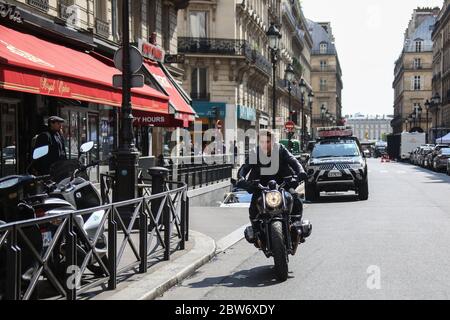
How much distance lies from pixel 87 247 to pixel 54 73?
18.9 feet

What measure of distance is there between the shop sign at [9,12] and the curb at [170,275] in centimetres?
562

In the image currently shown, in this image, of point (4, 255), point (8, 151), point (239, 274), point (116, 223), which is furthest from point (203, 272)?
point (8, 151)

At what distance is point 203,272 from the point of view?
8664mm

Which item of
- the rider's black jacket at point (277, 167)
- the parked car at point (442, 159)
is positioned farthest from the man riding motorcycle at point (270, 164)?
the parked car at point (442, 159)

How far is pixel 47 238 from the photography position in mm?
5816

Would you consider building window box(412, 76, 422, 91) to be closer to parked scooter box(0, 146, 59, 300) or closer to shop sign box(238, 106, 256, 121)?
shop sign box(238, 106, 256, 121)

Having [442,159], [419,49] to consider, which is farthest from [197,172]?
[419,49]

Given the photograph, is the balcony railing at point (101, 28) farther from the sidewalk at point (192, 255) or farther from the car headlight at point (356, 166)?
the car headlight at point (356, 166)

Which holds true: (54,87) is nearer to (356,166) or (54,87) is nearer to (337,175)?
(337,175)

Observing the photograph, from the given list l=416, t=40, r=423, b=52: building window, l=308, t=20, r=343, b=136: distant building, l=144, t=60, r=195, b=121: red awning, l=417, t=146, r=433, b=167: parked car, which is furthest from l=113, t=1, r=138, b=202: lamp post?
l=308, t=20, r=343, b=136: distant building

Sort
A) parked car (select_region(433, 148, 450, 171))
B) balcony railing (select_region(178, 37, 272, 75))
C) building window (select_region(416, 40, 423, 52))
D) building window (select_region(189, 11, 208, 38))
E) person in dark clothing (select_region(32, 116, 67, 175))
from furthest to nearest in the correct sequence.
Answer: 1. building window (select_region(416, 40, 423, 52))
2. building window (select_region(189, 11, 208, 38))
3. balcony railing (select_region(178, 37, 272, 75))
4. parked car (select_region(433, 148, 450, 171))
5. person in dark clothing (select_region(32, 116, 67, 175))

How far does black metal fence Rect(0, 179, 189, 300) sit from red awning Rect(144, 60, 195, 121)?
10.4m

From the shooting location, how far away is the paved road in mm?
7211

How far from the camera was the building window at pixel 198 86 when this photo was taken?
46281mm
